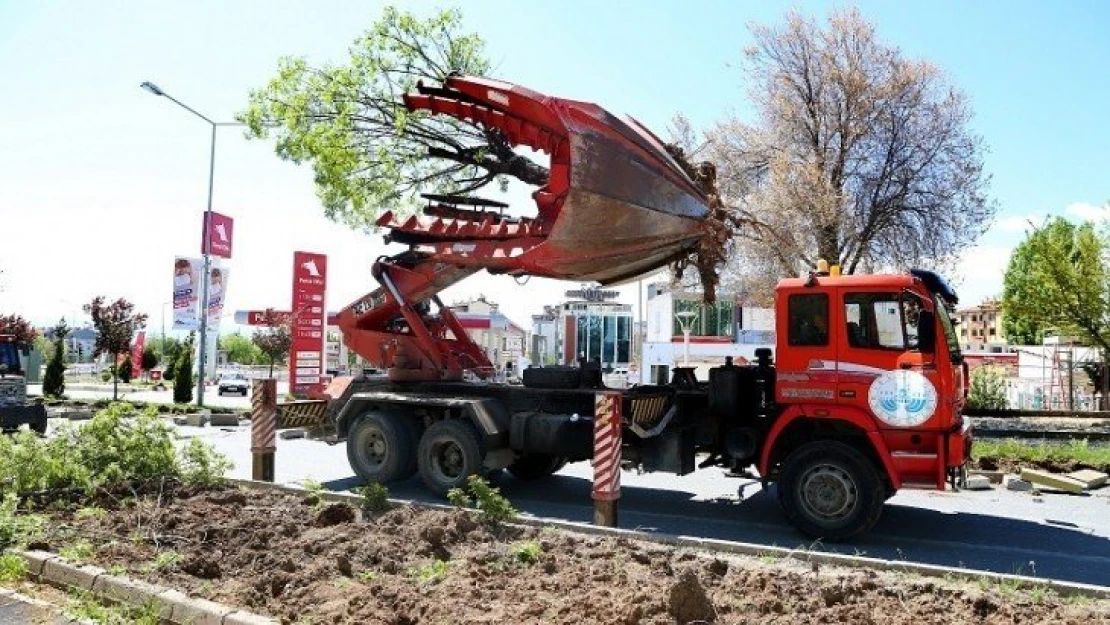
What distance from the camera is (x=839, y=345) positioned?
848 centimetres

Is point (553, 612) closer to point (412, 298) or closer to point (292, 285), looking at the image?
point (412, 298)

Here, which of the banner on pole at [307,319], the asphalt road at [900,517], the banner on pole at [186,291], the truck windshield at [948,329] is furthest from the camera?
the banner on pole at [186,291]

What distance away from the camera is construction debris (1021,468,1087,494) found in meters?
11.3

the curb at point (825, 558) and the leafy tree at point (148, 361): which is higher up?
the leafy tree at point (148, 361)

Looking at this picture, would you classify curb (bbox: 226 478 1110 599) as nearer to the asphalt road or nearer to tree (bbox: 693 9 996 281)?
the asphalt road

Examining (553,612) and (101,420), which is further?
(101,420)

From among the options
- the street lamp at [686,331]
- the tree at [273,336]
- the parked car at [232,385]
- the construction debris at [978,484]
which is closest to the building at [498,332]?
the street lamp at [686,331]

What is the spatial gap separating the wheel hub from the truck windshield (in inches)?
67.1

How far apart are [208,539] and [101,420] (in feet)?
10.0

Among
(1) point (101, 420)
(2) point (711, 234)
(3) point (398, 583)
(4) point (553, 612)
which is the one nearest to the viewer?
(4) point (553, 612)

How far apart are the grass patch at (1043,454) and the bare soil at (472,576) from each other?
813 centimetres

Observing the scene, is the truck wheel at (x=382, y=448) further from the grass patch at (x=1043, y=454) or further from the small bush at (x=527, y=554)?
the grass patch at (x=1043, y=454)

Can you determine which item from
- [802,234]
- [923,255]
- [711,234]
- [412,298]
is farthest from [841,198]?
[412,298]

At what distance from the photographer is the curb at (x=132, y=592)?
17.1ft
